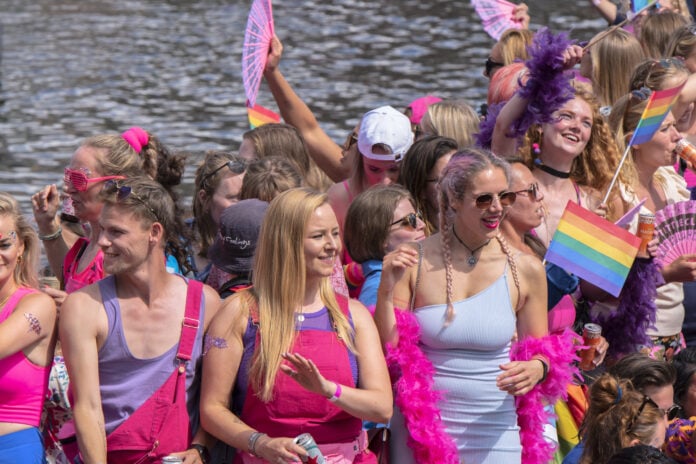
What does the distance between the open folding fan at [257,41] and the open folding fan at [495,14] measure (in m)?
3.04

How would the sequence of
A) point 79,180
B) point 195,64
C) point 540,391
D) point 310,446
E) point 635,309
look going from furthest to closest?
point 195,64 → point 635,309 → point 79,180 → point 540,391 → point 310,446

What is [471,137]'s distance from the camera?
6.10 metres

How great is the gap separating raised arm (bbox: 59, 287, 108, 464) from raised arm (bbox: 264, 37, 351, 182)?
2.89 m

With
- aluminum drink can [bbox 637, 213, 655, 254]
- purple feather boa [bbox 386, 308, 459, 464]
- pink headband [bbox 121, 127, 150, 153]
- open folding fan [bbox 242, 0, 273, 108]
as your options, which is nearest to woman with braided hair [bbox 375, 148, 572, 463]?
purple feather boa [bbox 386, 308, 459, 464]

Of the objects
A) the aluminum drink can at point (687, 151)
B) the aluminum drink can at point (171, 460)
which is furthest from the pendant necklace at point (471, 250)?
Answer: the aluminum drink can at point (687, 151)

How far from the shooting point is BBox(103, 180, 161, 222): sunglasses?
3.96 metres

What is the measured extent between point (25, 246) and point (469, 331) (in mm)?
1600

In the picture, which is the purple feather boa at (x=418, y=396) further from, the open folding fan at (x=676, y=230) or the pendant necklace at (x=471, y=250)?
the open folding fan at (x=676, y=230)

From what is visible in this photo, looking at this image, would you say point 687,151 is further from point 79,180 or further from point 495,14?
point 495,14

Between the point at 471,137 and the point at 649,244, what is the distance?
1431 mm

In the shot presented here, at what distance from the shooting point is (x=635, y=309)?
501 cm

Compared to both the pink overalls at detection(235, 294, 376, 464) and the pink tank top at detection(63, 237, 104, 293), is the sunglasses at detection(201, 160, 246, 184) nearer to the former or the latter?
the pink tank top at detection(63, 237, 104, 293)

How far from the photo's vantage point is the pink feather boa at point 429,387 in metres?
4.06

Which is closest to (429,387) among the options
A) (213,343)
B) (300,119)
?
(213,343)
